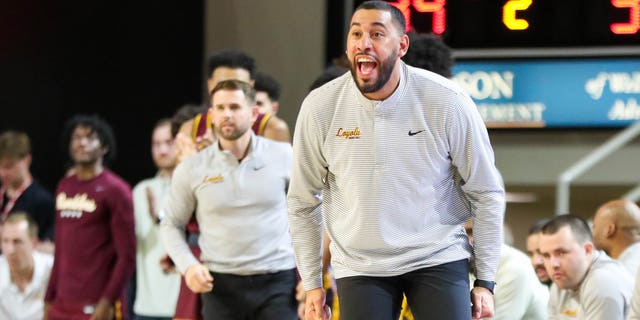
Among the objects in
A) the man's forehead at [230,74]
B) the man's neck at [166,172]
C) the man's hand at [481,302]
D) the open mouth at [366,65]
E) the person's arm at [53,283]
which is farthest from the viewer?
the man's neck at [166,172]

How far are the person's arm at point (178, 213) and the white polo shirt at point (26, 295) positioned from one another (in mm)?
2384

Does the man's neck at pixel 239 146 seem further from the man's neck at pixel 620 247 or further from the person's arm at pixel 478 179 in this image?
the man's neck at pixel 620 247

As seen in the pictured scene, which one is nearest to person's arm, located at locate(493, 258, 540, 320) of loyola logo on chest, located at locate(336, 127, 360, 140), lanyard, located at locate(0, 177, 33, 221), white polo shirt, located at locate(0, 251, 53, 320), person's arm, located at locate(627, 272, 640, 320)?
person's arm, located at locate(627, 272, 640, 320)

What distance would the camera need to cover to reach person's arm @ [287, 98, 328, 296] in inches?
159

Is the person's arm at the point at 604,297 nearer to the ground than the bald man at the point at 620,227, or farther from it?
nearer to the ground

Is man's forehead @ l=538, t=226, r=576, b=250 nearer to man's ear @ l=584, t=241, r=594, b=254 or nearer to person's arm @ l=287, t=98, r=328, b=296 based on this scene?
man's ear @ l=584, t=241, r=594, b=254

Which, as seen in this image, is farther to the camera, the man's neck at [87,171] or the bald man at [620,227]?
the man's neck at [87,171]

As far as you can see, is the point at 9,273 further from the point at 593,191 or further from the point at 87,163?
the point at 593,191

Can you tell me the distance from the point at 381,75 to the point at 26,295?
4385 mm

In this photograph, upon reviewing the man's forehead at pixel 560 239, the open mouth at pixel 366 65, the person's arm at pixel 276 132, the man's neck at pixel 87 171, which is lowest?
the man's forehead at pixel 560 239

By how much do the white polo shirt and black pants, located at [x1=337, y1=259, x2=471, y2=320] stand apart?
3.99 metres

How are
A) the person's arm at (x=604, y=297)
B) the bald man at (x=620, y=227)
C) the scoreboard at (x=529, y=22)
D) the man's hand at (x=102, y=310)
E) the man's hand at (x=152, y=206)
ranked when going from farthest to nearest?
the scoreboard at (x=529, y=22) < the man's hand at (x=152, y=206) < the man's hand at (x=102, y=310) < the bald man at (x=620, y=227) < the person's arm at (x=604, y=297)

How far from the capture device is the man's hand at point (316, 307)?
4.08m

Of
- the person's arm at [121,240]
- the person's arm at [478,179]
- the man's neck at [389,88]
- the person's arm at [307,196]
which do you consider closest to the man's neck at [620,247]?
the person's arm at [478,179]
